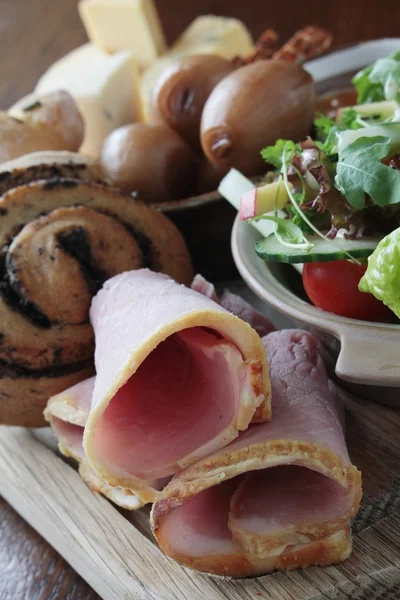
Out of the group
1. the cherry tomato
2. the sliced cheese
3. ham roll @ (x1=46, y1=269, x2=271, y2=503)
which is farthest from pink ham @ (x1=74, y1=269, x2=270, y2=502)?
the sliced cheese

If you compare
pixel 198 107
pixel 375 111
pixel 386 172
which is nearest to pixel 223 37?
pixel 198 107

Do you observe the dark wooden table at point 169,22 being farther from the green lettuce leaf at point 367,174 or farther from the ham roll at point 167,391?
the ham roll at point 167,391

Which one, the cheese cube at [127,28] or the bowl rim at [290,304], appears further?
the cheese cube at [127,28]

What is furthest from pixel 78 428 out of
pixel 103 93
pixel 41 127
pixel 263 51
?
pixel 263 51

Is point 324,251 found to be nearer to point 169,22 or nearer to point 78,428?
point 78,428

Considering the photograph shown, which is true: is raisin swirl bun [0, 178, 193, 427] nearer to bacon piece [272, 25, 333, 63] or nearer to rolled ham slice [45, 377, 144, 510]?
rolled ham slice [45, 377, 144, 510]

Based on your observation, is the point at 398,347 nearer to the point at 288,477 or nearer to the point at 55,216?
the point at 288,477

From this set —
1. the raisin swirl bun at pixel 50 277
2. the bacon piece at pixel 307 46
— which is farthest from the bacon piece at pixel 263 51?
the raisin swirl bun at pixel 50 277
